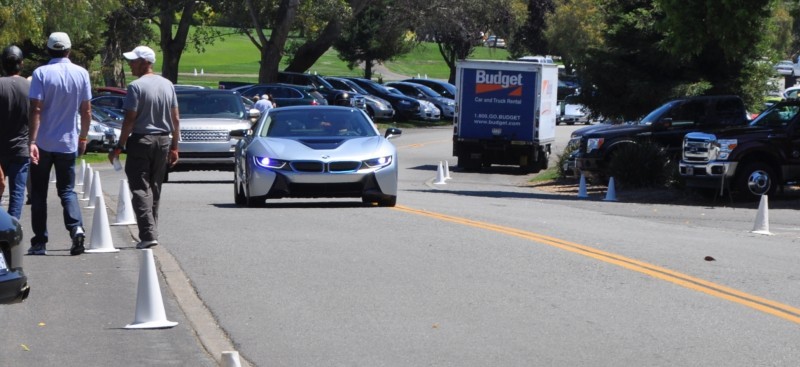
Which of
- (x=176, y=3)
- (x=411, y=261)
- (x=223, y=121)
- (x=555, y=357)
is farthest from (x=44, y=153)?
(x=176, y=3)

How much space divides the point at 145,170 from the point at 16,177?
1.26m

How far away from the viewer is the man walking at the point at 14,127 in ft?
36.8

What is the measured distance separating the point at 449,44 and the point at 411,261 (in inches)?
2446

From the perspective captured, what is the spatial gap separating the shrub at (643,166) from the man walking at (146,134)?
1545cm

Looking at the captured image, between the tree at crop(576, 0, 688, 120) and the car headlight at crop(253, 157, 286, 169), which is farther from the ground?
the tree at crop(576, 0, 688, 120)

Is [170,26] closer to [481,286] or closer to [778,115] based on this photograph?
[778,115]

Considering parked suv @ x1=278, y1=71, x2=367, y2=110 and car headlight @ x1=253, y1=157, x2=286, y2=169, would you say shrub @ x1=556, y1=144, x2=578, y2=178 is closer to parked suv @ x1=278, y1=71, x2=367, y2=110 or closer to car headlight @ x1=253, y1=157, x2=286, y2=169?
car headlight @ x1=253, y1=157, x2=286, y2=169

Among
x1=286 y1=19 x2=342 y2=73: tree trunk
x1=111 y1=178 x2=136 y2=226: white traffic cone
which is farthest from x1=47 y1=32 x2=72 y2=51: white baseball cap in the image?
x1=286 y1=19 x2=342 y2=73: tree trunk

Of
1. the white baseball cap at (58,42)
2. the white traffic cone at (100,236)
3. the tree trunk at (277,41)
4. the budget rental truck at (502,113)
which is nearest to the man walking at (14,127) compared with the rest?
the white baseball cap at (58,42)

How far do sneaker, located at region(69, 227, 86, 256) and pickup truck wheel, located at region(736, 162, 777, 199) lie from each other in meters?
13.6

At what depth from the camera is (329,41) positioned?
58875mm

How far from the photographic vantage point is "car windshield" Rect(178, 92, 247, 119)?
2431 cm

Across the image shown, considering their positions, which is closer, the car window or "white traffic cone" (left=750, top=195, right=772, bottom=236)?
"white traffic cone" (left=750, top=195, right=772, bottom=236)

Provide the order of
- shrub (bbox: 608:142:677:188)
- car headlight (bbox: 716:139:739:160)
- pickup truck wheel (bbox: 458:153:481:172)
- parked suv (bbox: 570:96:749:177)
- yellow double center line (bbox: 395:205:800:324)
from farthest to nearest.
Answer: pickup truck wheel (bbox: 458:153:481:172), parked suv (bbox: 570:96:749:177), shrub (bbox: 608:142:677:188), car headlight (bbox: 716:139:739:160), yellow double center line (bbox: 395:205:800:324)
